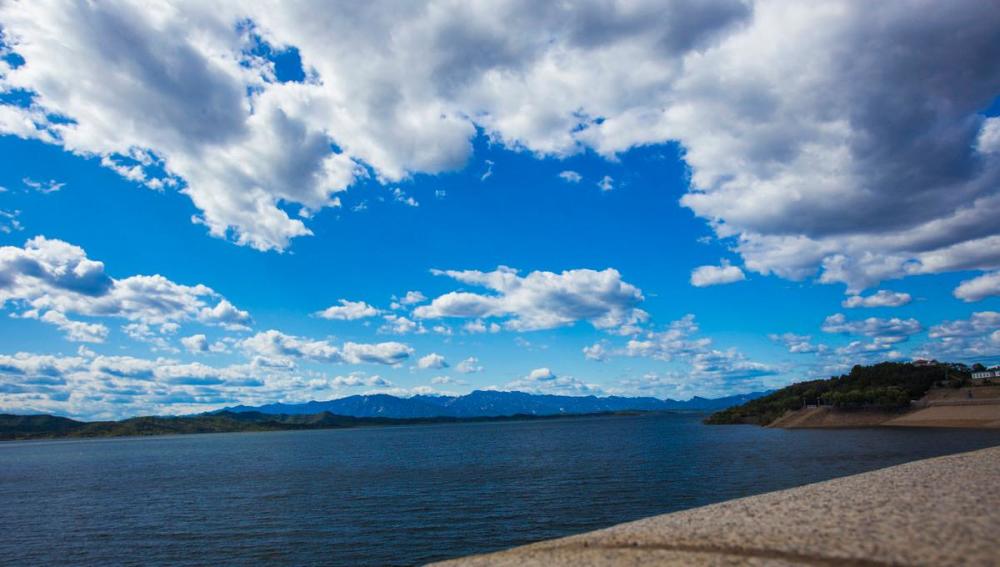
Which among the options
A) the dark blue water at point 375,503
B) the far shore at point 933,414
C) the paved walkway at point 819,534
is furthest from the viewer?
the far shore at point 933,414

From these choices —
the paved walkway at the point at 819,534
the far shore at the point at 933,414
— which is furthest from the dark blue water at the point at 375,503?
the far shore at the point at 933,414

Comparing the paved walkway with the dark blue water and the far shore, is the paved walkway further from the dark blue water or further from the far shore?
the far shore

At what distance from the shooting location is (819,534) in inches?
938

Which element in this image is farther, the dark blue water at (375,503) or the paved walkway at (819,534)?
the dark blue water at (375,503)

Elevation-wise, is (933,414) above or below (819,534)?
above

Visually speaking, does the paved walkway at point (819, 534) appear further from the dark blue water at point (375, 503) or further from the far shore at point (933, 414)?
the far shore at point (933, 414)

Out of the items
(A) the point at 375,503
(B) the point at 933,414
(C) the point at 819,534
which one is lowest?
(A) the point at 375,503

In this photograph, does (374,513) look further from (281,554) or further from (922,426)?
(922,426)

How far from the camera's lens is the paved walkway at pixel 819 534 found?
67.0 ft

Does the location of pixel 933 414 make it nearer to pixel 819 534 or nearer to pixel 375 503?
pixel 375 503

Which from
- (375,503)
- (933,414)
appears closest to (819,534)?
(375,503)

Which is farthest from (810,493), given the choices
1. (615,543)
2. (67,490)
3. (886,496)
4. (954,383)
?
(954,383)

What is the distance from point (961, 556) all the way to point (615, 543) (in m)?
13.8

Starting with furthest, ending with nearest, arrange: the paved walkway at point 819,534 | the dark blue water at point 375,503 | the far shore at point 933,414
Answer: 1. the far shore at point 933,414
2. the dark blue water at point 375,503
3. the paved walkway at point 819,534
